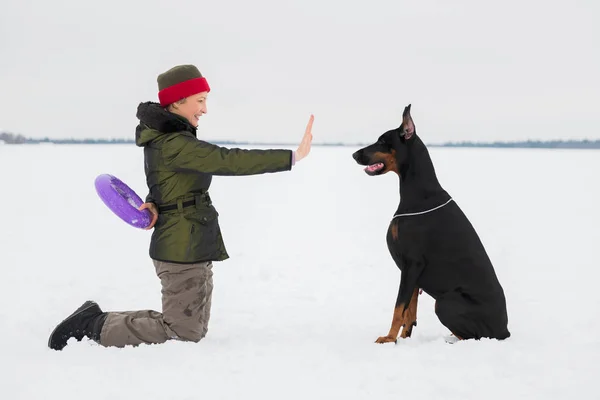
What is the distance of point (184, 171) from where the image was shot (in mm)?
4141

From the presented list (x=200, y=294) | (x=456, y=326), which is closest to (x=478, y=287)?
(x=456, y=326)

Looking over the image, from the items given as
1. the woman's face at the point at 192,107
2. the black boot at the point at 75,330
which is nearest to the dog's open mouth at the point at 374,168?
the woman's face at the point at 192,107

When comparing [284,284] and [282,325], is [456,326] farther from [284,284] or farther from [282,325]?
[284,284]

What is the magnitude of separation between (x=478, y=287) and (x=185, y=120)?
2.53m

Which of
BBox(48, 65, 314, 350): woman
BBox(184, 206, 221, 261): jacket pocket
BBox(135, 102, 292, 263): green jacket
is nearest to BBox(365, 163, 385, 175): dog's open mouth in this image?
BBox(48, 65, 314, 350): woman

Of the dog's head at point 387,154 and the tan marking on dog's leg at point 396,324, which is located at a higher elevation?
the dog's head at point 387,154

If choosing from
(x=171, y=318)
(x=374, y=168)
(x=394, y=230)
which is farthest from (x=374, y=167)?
(x=171, y=318)

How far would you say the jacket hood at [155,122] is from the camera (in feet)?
13.5

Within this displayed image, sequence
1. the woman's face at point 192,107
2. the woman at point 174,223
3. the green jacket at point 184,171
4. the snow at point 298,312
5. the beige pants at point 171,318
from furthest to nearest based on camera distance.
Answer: the woman's face at point 192,107 → the beige pants at point 171,318 → the woman at point 174,223 → the green jacket at point 184,171 → the snow at point 298,312

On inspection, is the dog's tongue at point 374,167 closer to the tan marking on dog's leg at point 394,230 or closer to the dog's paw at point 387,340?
the tan marking on dog's leg at point 394,230

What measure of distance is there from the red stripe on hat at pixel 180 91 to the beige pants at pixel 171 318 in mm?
1234

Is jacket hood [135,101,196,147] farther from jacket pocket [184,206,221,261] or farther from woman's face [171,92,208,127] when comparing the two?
jacket pocket [184,206,221,261]

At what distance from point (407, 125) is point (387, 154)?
27 centimetres

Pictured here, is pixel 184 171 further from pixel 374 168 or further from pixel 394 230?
pixel 394 230
